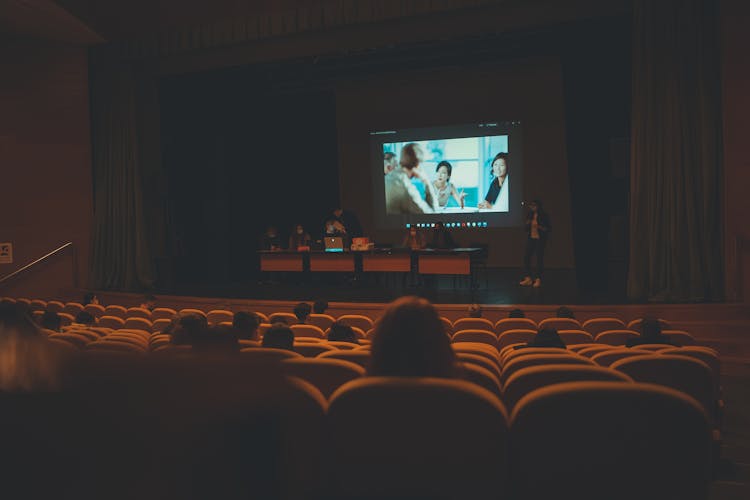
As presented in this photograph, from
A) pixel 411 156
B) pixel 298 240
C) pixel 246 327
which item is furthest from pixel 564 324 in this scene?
pixel 411 156

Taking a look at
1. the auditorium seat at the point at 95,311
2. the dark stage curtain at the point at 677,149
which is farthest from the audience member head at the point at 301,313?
the dark stage curtain at the point at 677,149

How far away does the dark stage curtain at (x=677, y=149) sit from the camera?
731 cm

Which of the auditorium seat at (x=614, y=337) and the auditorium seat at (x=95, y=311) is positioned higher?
the auditorium seat at (x=95, y=311)

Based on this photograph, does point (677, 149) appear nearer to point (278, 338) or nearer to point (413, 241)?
point (413, 241)

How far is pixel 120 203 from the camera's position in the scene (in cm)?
1070

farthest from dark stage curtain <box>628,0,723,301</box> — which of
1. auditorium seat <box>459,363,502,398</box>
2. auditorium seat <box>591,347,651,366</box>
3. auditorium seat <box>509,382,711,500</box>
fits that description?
auditorium seat <box>509,382,711,500</box>

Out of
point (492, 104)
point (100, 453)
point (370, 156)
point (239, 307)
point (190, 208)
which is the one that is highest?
point (492, 104)

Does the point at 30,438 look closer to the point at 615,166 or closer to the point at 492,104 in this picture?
the point at 615,166

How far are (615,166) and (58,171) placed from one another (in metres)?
10.1

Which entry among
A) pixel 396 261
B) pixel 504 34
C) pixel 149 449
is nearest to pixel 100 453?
pixel 149 449

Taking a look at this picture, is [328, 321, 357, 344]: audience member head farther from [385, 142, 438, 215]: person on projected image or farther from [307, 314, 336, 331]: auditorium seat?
[385, 142, 438, 215]: person on projected image

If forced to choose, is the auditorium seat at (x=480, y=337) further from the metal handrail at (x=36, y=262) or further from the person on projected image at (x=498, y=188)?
the person on projected image at (x=498, y=188)

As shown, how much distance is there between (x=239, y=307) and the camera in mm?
8531

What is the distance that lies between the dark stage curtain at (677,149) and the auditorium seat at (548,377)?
245 inches
